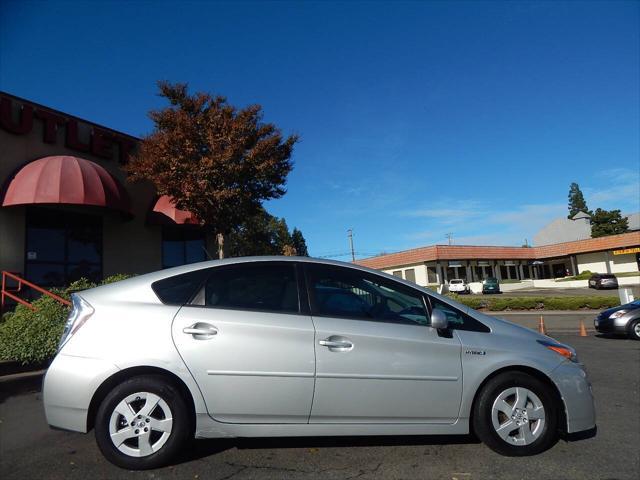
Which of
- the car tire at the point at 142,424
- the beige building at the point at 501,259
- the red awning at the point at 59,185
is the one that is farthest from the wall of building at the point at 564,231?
the car tire at the point at 142,424

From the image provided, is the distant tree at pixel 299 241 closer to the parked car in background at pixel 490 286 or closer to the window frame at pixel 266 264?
the parked car in background at pixel 490 286

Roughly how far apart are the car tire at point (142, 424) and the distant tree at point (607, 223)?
81.7 metres

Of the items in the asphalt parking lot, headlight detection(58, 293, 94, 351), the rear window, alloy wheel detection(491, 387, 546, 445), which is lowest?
the asphalt parking lot

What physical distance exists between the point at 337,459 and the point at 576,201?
128 metres

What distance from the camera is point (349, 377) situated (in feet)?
11.4

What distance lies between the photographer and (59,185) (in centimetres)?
1070

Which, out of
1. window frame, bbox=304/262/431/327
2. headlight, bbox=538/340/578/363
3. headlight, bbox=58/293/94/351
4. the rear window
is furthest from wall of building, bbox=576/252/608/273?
headlight, bbox=58/293/94/351

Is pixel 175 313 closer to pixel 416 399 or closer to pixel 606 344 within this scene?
pixel 416 399

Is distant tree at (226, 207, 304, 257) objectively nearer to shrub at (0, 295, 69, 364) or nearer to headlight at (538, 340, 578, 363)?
shrub at (0, 295, 69, 364)

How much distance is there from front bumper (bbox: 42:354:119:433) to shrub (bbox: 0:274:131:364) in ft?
15.1

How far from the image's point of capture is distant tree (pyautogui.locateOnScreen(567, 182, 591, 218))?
112 metres

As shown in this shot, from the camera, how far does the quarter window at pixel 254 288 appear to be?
365 cm

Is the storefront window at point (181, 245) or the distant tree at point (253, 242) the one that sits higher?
the distant tree at point (253, 242)

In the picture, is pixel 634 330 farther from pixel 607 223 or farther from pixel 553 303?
pixel 607 223
